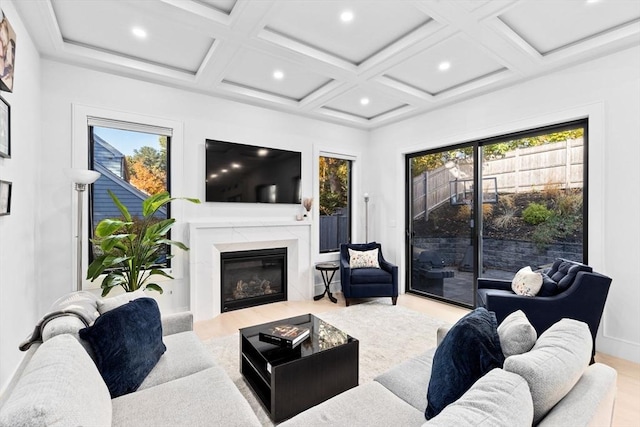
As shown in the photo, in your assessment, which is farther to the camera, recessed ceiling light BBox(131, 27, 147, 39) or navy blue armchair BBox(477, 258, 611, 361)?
recessed ceiling light BBox(131, 27, 147, 39)

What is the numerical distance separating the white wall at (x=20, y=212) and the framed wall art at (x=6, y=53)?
111 mm

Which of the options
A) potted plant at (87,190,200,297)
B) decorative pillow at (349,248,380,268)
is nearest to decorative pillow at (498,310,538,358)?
potted plant at (87,190,200,297)

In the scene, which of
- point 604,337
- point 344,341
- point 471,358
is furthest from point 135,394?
point 604,337

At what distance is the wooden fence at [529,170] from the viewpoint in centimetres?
325

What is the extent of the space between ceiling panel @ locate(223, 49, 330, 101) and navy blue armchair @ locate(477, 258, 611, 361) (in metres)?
2.99

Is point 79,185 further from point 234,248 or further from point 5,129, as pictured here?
point 234,248

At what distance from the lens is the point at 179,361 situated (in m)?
1.80

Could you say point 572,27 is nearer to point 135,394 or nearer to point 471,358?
point 471,358

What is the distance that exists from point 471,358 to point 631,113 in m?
3.06

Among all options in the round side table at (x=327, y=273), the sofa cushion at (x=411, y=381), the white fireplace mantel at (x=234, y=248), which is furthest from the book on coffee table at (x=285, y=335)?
the round side table at (x=327, y=273)

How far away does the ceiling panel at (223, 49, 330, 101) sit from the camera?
3.16 m

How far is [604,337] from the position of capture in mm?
2893

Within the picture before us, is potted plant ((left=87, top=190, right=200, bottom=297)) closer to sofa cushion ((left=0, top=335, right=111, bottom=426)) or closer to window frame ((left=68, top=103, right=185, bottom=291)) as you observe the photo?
window frame ((left=68, top=103, right=185, bottom=291))

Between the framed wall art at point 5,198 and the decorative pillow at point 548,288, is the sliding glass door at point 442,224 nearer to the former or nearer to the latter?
the decorative pillow at point 548,288
